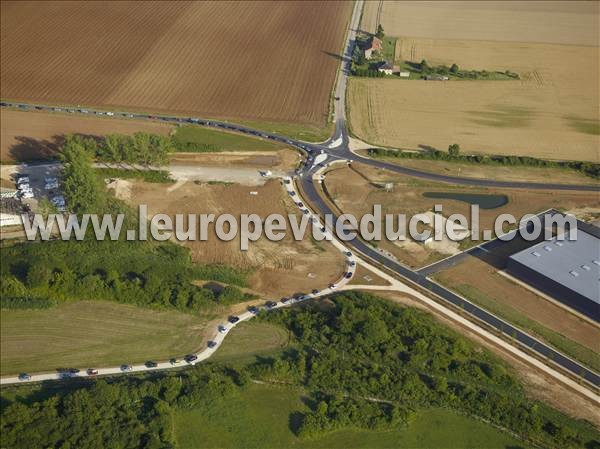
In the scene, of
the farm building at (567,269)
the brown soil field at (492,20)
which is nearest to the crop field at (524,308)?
the farm building at (567,269)

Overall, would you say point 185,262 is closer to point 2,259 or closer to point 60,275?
point 60,275

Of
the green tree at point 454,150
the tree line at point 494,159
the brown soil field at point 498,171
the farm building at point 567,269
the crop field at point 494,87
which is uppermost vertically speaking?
the crop field at point 494,87

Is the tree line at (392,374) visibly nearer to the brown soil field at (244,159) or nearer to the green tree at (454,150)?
the brown soil field at (244,159)

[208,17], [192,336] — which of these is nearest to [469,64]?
[208,17]

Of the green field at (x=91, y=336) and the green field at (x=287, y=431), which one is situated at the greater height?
the green field at (x=91, y=336)

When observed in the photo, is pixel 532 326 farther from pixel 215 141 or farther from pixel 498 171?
pixel 215 141
